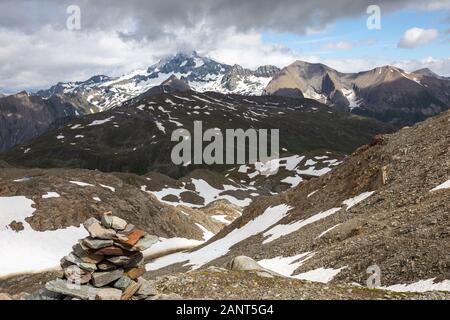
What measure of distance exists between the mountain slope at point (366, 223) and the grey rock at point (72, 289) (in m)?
15.6

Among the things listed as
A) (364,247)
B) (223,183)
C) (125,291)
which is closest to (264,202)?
(364,247)

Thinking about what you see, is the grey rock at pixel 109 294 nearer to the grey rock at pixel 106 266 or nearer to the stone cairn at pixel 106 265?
the stone cairn at pixel 106 265

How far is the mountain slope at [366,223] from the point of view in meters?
27.1

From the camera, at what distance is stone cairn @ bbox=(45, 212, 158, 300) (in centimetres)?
1764

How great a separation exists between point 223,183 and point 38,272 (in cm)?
12632

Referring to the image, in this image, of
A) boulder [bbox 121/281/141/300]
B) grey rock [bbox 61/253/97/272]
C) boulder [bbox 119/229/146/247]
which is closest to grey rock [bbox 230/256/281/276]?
boulder [bbox 121/281/141/300]

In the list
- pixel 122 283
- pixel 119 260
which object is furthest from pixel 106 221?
pixel 122 283

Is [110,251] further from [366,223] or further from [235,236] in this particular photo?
[235,236]

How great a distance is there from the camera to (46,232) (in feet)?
289

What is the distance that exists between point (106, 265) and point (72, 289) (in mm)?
1633

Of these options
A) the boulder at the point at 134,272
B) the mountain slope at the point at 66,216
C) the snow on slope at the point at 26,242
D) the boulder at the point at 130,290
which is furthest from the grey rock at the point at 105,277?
the snow on slope at the point at 26,242

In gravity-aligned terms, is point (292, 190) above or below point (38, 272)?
above
